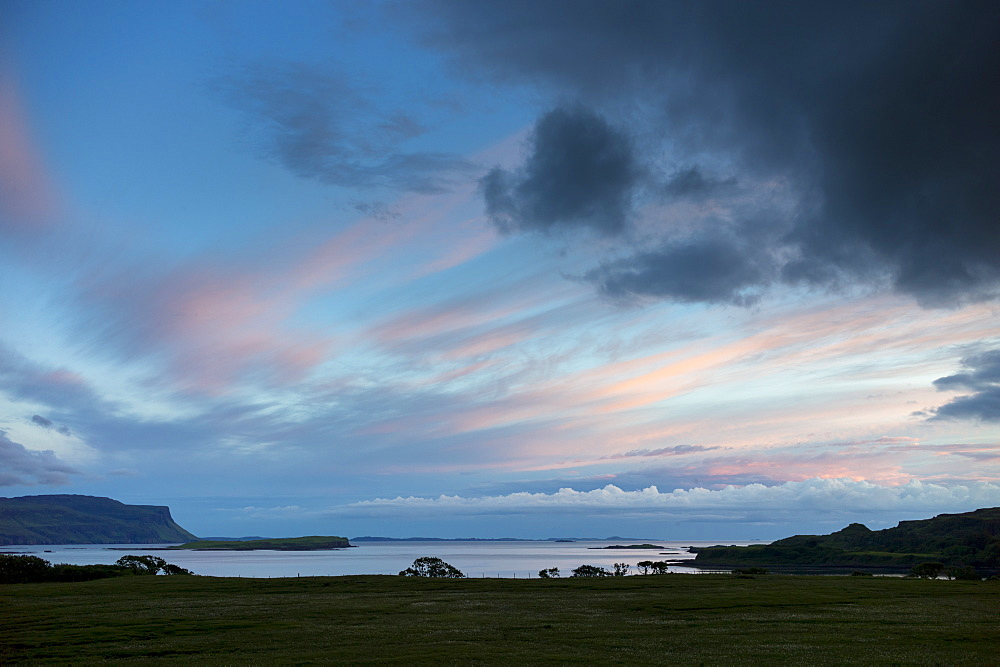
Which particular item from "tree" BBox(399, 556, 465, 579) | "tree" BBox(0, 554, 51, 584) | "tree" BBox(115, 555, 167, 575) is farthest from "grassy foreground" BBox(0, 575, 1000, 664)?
"tree" BBox(399, 556, 465, 579)

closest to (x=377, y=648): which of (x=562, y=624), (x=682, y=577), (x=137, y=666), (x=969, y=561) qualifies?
(x=137, y=666)

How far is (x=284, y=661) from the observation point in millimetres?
34469

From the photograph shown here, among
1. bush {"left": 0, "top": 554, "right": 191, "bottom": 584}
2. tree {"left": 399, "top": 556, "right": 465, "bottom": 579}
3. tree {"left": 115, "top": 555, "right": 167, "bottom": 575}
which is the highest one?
bush {"left": 0, "top": 554, "right": 191, "bottom": 584}

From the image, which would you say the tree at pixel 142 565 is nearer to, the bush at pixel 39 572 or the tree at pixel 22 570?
the bush at pixel 39 572

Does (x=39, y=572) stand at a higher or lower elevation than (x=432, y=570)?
higher

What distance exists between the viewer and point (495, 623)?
48.0 metres

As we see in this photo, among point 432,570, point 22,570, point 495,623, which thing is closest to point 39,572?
point 22,570

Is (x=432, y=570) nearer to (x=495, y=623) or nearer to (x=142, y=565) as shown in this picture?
(x=142, y=565)

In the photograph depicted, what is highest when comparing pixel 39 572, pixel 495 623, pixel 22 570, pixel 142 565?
pixel 495 623

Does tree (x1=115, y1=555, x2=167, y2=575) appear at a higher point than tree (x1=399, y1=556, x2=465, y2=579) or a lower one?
higher

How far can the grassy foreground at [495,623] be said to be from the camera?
119ft

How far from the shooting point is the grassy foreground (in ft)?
119

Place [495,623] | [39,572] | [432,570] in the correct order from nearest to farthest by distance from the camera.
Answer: [495,623]
[39,572]
[432,570]

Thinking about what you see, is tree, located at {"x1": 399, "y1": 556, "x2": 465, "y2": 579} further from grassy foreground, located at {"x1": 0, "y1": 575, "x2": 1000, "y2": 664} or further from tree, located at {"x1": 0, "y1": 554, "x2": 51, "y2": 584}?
tree, located at {"x1": 0, "y1": 554, "x2": 51, "y2": 584}
